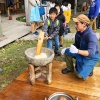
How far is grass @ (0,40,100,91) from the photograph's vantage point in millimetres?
3967

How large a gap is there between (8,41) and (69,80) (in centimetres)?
359

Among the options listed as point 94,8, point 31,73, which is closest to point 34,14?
point 94,8

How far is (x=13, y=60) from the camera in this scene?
15.8 feet

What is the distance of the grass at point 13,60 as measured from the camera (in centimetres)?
397

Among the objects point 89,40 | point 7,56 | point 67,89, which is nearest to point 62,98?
point 67,89

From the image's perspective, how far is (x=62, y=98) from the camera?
2.39 meters

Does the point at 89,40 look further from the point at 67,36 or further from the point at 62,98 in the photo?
the point at 67,36

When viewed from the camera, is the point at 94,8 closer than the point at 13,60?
No

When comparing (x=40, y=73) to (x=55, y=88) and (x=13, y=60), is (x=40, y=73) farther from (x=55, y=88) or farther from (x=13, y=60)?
(x=13, y=60)

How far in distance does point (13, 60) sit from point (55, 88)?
219cm

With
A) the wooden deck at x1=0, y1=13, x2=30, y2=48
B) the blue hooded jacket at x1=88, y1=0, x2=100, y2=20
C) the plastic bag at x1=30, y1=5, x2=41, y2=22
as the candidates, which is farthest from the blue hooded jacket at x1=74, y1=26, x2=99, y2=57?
the plastic bag at x1=30, y1=5, x2=41, y2=22

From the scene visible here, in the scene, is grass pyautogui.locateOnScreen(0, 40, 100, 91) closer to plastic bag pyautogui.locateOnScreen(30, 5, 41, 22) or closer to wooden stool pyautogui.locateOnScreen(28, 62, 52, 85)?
wooden stool pyautogui.locateOnScreen(28, 62, 52, 85)

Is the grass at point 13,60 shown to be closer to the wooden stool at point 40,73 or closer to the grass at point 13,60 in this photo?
the grass at point 13,60

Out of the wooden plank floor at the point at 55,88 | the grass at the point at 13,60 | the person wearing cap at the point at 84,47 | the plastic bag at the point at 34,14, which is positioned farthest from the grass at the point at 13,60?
the person wearing cap at the point at 84,47
